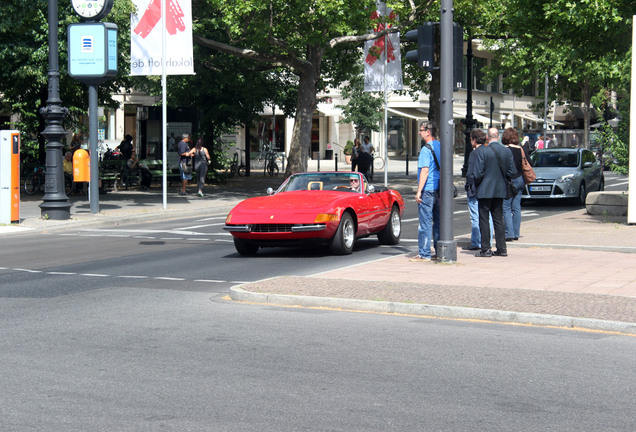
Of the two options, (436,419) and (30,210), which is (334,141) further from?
(436,419)

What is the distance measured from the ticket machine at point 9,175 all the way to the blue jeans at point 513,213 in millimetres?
10781

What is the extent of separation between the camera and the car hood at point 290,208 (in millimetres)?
13898

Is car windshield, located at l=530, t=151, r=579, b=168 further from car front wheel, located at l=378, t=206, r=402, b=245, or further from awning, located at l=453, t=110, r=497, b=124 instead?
awning, located at l=453, t=110, r=497, b=124

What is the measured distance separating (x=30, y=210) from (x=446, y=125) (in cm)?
1489

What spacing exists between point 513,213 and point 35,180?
62.4ft

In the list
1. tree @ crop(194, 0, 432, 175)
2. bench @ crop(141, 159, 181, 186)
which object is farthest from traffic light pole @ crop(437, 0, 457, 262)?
bench @ crop(141, 159, 181, 186)

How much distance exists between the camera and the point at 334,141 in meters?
68.4

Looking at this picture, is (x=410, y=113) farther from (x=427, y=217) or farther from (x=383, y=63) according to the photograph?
(x=427, y=217)

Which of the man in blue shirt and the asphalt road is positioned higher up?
the man in blue shirt

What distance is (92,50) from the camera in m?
22.5

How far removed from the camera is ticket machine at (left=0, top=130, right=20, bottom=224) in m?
20.3

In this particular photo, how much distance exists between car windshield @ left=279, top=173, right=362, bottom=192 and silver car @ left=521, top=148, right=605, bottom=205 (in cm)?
984

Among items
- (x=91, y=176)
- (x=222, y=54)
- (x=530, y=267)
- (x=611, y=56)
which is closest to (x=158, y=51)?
(x=91, y=176)

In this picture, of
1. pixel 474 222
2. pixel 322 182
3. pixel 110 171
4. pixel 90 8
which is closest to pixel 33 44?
pixel 90 8
